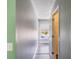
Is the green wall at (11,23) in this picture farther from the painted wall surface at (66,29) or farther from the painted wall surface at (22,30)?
the painted wall surface at (66,29)

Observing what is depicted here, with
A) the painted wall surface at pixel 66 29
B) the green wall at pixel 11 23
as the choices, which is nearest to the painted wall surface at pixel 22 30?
the green wall at pixel 11 23

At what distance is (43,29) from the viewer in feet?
50.3

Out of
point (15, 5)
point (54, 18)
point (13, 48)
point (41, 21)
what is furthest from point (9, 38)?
point (41, 21)

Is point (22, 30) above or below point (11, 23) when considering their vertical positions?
below

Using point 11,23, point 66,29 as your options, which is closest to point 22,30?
point 11,23

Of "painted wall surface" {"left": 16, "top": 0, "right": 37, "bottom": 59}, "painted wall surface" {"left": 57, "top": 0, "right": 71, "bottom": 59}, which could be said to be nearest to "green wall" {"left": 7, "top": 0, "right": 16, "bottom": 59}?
"painted wall surface" {"left": 16, "top": 0, "right": 37, "bottom": 59}

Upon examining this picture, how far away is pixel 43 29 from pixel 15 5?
511 inches

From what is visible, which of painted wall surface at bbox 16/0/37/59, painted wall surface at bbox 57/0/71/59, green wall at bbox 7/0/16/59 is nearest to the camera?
painted wall surface at bbox 57/0/71/59

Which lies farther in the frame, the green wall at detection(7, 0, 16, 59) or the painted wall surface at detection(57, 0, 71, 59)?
the green wall at detection(7, 0, 16, 59)

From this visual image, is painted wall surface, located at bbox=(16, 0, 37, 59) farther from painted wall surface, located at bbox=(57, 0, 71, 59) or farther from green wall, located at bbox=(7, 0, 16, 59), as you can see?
painted wall surface, located at bbox=(57, 0, 71, 59)

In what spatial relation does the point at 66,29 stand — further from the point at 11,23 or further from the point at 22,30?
the point at 22,30

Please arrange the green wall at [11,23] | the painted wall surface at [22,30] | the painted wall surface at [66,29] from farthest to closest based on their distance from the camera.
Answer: the painted wall surface at [22,30], the green wall at [11,23], the painted wall surface at [66,29]
